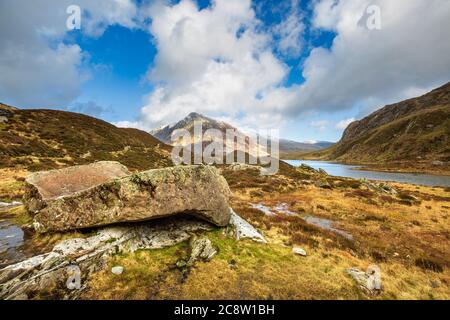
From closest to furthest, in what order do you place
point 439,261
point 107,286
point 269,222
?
point 107,286, point 439,261, point 269,222

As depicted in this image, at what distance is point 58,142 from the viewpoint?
45375 millimetres

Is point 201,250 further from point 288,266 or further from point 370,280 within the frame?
point 370,280

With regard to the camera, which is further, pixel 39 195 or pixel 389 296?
pixel 39 195

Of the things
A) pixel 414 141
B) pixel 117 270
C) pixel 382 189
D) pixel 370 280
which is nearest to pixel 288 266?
pixel 370 280

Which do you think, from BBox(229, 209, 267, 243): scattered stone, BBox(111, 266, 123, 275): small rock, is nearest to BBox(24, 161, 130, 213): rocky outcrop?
BBox(111, 266, 123, 275): small rock

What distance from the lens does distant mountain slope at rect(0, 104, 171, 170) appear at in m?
34.9

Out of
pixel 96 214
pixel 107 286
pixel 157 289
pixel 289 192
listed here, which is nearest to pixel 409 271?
pixel 157 289

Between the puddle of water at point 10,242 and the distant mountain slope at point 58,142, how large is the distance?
24.3 meters

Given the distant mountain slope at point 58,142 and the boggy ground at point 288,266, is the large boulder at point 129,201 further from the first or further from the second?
the distant mountain slope at point 58,142

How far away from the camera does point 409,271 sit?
1132 cm

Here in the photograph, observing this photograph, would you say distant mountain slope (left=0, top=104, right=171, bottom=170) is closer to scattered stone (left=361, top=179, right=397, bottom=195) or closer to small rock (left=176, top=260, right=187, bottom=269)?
small rock (left=176, top=260, right=187, bottom=269)
